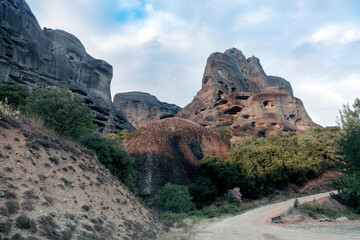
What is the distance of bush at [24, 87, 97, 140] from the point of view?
652 inches

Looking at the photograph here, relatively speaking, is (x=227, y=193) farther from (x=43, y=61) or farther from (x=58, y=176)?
(x=43, y=61)

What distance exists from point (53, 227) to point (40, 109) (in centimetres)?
1203

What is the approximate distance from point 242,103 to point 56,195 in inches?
3793

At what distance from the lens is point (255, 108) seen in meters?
88.7

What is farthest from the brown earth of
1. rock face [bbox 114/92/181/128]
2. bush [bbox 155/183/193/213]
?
rock face [bbox 114/92/181/128]

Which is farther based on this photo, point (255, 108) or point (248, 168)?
point (255, 108)

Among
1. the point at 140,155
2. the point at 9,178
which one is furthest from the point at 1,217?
the point at 140,155

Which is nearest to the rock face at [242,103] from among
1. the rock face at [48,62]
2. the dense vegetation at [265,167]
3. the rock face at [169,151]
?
the dense vegetation at [265,167]

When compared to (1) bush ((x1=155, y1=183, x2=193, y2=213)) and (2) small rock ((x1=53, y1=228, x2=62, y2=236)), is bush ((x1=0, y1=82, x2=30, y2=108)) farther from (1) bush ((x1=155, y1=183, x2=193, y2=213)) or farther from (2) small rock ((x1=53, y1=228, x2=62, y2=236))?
Result: (2) small rock ((x1=53, y1=228, x2=62, y2=236))

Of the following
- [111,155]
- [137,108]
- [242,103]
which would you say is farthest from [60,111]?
[137,108]

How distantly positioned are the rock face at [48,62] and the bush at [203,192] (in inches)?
1656

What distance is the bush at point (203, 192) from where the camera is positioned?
28852 mm

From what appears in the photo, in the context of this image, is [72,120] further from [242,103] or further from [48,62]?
[242,103]

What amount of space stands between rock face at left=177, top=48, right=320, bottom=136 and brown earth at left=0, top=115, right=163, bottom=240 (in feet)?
186
